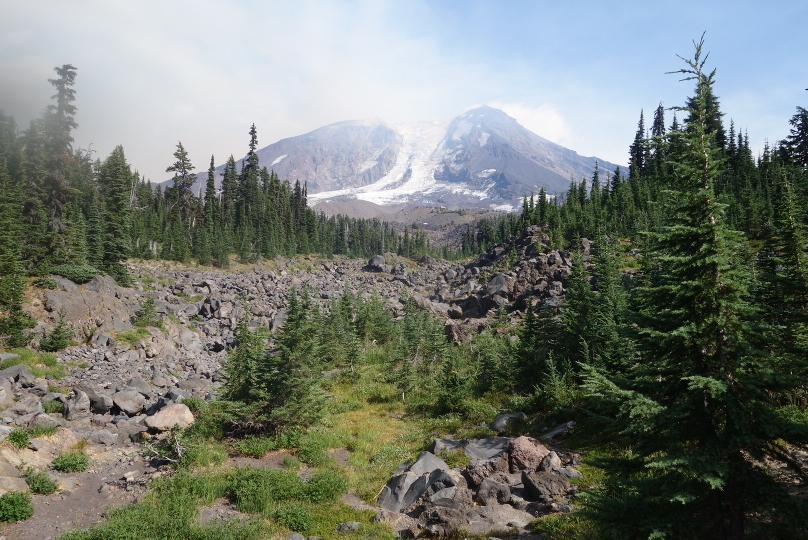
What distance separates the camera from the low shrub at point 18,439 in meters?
14.2

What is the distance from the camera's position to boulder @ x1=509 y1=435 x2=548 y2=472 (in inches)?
541

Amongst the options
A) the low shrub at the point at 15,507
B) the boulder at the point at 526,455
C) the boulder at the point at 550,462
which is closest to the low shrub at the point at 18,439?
the low shrub at the point at 15,507

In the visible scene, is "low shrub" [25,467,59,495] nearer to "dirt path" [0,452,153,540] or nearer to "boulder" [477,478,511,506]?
"dirt path" [0,452,153,540]

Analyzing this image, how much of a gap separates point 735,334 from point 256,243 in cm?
8739

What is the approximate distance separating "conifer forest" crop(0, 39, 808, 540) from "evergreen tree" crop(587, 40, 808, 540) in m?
0.05

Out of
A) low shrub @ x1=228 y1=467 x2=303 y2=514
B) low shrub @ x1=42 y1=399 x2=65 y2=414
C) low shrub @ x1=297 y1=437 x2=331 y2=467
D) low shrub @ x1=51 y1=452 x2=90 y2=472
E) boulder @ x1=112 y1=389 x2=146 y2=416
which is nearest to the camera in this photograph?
low shrub @ x1=228 y1=467 x2=303 y2=514

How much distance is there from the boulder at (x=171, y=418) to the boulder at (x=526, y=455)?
1447 centimetres

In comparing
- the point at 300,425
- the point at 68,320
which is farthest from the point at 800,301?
the point at 68,320

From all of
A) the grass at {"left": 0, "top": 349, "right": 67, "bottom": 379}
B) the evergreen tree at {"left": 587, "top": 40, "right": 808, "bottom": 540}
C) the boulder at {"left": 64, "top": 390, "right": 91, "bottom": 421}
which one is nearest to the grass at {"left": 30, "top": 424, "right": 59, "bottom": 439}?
the boulder at {"left": 64, "top": 390, "right": 91, "bottom": 421}

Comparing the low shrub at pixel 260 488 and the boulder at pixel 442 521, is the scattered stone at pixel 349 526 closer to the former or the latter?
the boulder at pixel 442 521

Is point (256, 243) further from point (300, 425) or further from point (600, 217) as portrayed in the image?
point (300, 425)

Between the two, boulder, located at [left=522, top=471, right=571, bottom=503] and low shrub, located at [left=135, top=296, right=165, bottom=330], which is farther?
low shrub, located at [left=135, top=296, right=165, bottom=330]

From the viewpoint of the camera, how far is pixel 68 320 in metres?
28.7

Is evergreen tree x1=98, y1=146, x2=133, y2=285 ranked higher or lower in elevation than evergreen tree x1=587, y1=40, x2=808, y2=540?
higher
